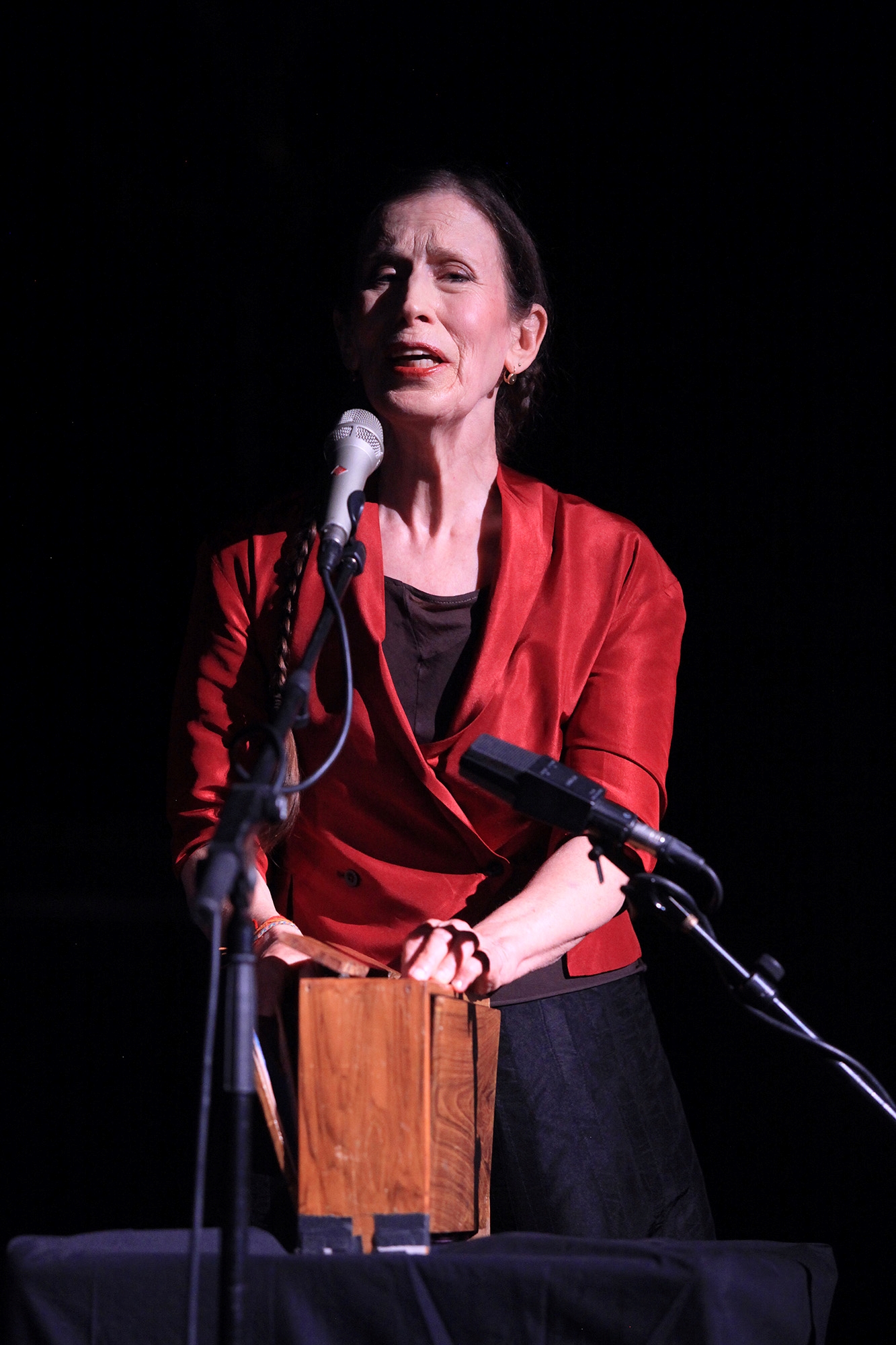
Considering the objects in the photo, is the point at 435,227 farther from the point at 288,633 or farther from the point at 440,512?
the point at 288,633

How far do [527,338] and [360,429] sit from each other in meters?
0.82

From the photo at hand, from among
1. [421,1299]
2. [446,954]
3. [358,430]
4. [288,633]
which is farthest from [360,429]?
[421,1299]

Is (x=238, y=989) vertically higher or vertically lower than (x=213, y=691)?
lower

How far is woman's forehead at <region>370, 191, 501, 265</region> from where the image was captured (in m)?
2.00

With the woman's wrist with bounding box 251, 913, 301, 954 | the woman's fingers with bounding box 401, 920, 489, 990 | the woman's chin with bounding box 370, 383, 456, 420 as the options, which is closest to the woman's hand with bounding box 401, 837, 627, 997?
the woman's fingers with bounding box 401, 920, 489, 990

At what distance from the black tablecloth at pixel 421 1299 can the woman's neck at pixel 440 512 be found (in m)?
1.12

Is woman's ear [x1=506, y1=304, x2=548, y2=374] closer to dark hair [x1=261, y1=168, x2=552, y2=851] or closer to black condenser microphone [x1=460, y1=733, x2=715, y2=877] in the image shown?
dark hair [x1=261, y1=168, x2=552, y2=851]

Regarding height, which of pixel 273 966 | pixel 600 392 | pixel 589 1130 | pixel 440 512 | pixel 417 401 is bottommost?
pixel 589 1130

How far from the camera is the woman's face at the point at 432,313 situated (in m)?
1.93

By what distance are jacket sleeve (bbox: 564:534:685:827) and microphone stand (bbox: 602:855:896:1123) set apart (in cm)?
50

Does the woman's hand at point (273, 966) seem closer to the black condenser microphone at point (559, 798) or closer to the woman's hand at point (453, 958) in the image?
the woman's hand at point (453, 958)

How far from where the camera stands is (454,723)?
6.15 ft

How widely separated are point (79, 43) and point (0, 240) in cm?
49

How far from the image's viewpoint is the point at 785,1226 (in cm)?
238
